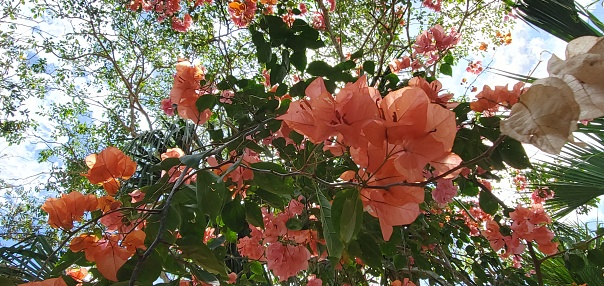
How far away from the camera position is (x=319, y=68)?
1032 millimetres

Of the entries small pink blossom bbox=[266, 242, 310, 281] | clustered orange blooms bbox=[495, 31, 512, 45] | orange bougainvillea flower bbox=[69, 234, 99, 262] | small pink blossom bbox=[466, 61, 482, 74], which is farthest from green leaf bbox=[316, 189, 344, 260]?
clustered orange blooms bbox=[495, 31, 512, 45]

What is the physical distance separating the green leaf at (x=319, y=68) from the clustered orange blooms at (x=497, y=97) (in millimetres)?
360

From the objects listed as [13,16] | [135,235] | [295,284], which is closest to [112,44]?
[13,16]

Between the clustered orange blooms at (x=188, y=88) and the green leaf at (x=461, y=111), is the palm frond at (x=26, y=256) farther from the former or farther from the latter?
the green leaf at (x=461, y=111)

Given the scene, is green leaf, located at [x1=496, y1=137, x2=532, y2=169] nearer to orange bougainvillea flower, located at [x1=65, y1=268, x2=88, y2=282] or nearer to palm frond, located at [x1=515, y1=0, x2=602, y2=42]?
orange bougainvillea flower, located at [x1=65, y1=268, x2=88, y2=282]

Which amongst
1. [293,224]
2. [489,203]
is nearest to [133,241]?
[293,224]

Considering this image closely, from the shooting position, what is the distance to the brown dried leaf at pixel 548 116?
274 millimetres

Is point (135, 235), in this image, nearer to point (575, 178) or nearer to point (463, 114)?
point (463, 114)

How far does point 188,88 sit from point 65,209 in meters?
0.49

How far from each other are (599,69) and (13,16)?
4.86 m

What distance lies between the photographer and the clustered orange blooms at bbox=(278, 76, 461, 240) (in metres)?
0.44

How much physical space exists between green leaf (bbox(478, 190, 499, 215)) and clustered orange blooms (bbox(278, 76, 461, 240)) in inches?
30.3

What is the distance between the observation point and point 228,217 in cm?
94

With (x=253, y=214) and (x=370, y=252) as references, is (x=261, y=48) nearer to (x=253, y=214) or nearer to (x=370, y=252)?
(x=253, y=214)
